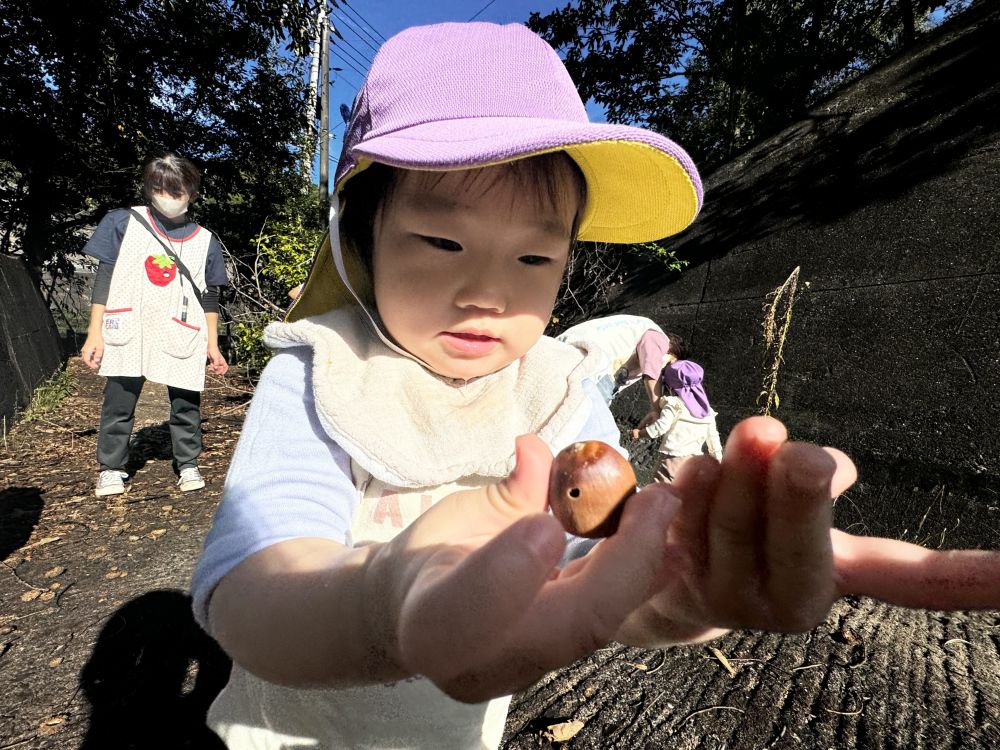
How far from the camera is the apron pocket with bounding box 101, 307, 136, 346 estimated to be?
3.58 meters

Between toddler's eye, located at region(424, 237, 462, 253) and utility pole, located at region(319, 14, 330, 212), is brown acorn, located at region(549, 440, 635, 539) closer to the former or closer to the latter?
toddler's eye, located at region(424, 237, 462, 253)

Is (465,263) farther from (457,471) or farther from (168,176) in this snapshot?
(168,176)

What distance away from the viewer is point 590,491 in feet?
2.79

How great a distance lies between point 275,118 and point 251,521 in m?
12.0

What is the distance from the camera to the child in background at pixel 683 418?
4082 mm

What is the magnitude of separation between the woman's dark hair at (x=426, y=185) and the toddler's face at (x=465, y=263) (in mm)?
12

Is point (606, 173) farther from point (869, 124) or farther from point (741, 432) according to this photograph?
point (869, 124)

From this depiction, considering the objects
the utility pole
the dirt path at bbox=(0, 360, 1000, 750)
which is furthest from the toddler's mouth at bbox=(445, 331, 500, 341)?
the utility pole

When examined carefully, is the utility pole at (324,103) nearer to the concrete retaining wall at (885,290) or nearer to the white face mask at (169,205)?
the white face mask at (169,205)

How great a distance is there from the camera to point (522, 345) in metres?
1.18

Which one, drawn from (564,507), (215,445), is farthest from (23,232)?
(564,507)

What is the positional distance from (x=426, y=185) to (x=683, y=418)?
3472 millimetres

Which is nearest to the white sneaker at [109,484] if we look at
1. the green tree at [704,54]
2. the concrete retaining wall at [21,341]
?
the concrete retaining wall at [21,341]

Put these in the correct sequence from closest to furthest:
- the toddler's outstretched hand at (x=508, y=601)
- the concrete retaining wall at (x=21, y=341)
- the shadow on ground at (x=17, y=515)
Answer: the toddler's outstretched hand at (x=508, y=601) < the shadow on ground at (x=17, y=515) < the concrete retaining wall at (x=21, y=341)
